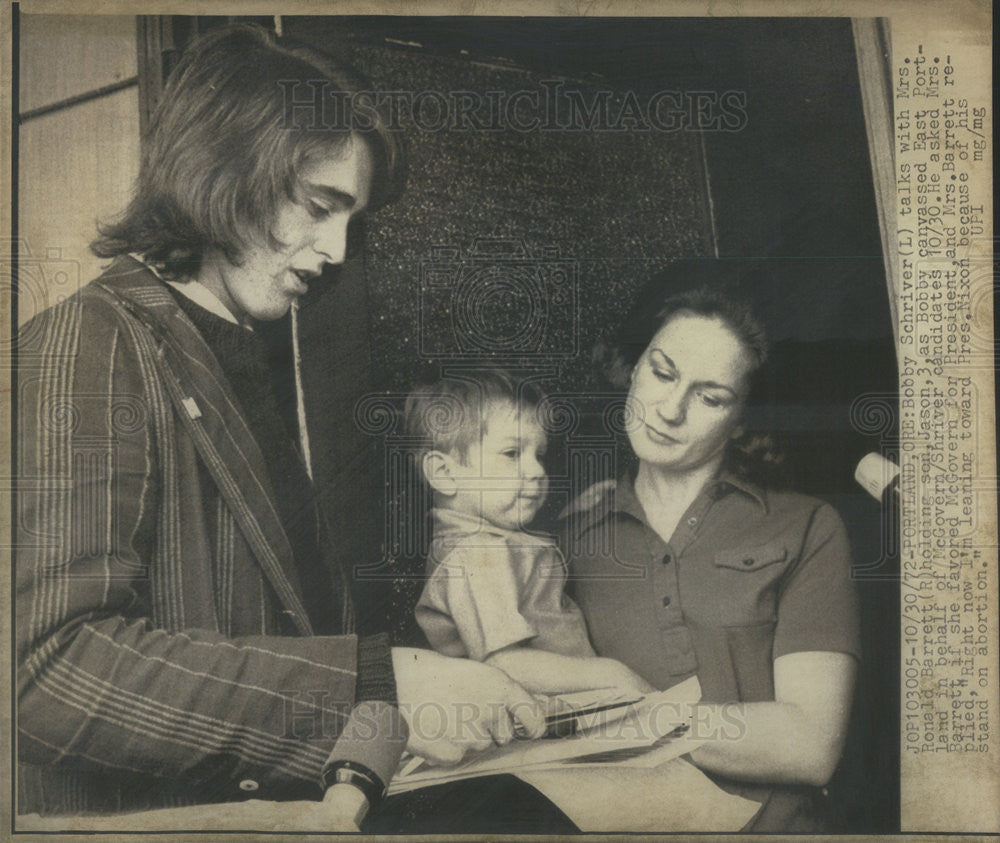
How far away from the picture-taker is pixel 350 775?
9.66ft

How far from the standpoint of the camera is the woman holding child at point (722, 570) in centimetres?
A: 295

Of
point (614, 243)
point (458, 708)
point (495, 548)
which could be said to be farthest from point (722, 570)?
point (614, 243)

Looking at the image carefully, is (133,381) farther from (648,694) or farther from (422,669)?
(648,694)

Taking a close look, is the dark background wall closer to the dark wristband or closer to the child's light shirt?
the child's light shirt

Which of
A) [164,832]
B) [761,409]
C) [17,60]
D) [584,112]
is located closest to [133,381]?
[17,60]

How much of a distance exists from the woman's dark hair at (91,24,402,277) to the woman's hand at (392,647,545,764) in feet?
3.73

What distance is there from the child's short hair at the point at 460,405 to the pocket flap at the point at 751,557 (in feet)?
1.94

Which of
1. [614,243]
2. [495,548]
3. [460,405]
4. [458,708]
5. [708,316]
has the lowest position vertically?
[458,708]

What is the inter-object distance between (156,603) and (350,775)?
0.63 metres

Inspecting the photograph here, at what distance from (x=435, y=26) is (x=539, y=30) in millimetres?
→ 262

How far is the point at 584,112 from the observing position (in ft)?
9.99

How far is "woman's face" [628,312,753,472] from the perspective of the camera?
9.82 ft

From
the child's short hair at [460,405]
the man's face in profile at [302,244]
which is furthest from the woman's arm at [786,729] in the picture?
the man's face in profile at [302,244]

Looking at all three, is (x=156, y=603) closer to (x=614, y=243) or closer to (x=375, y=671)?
(x=375, y=671)
